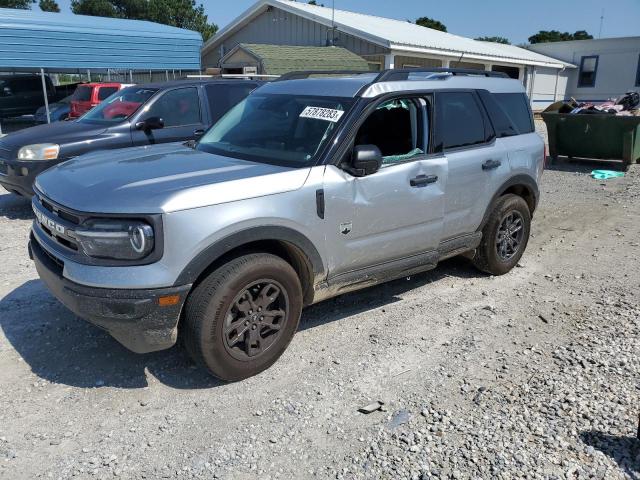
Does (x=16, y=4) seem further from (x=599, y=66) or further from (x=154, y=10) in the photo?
(x=599, y=66)

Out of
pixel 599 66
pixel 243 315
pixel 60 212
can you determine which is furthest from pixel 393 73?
pixel 599 66

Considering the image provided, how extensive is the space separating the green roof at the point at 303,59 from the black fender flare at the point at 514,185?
13.1 metres

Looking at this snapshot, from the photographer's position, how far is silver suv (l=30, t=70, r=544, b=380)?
3014mm

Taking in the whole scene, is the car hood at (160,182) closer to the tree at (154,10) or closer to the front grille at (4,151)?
the front grille at (4,151)

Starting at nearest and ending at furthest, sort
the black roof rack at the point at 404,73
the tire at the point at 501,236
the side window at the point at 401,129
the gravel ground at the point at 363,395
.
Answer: the gravel ground at the point at 363,395 → the black roof rack at the point at 404,73 → the side window at the point at 401,129 → the tire at the point at 501,236

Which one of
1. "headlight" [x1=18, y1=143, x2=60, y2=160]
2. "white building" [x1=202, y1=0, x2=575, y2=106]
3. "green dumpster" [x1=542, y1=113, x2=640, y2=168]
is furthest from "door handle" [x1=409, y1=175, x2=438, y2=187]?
"white building" [x1=202, y1=0, x2=575, y2=106]

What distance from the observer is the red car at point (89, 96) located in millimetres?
14945

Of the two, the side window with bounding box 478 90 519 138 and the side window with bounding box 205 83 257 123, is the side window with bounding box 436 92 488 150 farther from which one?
the side window with bounding box 205 83 257 123

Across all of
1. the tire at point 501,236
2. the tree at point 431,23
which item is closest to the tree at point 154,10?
the tree at point 431,23

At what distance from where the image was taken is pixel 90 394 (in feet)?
10.9

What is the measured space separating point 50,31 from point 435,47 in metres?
13.5

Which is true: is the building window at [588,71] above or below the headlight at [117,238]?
above

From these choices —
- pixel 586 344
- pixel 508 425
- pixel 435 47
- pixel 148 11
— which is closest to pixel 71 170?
pixel 508 425

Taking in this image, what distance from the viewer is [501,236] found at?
534 cm
